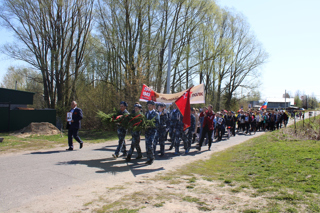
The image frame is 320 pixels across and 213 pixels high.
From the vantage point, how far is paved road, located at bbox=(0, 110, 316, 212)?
503 cm

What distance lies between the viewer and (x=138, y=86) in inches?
730

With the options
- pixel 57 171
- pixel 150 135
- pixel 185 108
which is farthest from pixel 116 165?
pixel 185 108

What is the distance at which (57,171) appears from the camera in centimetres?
673

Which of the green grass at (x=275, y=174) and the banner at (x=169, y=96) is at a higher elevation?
the banner at (x=169, y=96)

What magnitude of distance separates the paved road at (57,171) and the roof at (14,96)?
1243 cm

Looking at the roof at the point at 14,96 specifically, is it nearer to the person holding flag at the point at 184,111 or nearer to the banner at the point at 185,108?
the person holding flag at the point at 184,111

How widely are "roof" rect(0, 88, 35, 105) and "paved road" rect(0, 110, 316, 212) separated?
1243cm

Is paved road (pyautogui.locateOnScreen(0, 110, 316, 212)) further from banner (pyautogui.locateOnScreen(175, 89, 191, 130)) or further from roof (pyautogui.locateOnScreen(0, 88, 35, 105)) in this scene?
roof (pyautogui.locateOnScreen(0, 88, 35, 105))

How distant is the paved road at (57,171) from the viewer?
503 centimetres

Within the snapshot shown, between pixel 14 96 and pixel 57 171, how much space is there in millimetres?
16442

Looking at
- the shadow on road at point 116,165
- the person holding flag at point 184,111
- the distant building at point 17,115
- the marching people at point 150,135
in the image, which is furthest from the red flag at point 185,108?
the distant building at point 17,115

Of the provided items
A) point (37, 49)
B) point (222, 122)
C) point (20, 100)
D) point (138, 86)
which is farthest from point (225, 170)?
point (37, 49)

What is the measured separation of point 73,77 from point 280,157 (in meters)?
24.2

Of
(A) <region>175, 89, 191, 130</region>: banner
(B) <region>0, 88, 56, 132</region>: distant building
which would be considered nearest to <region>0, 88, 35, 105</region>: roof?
(B) <region>0, 88, 56, 132</region>: distant building
